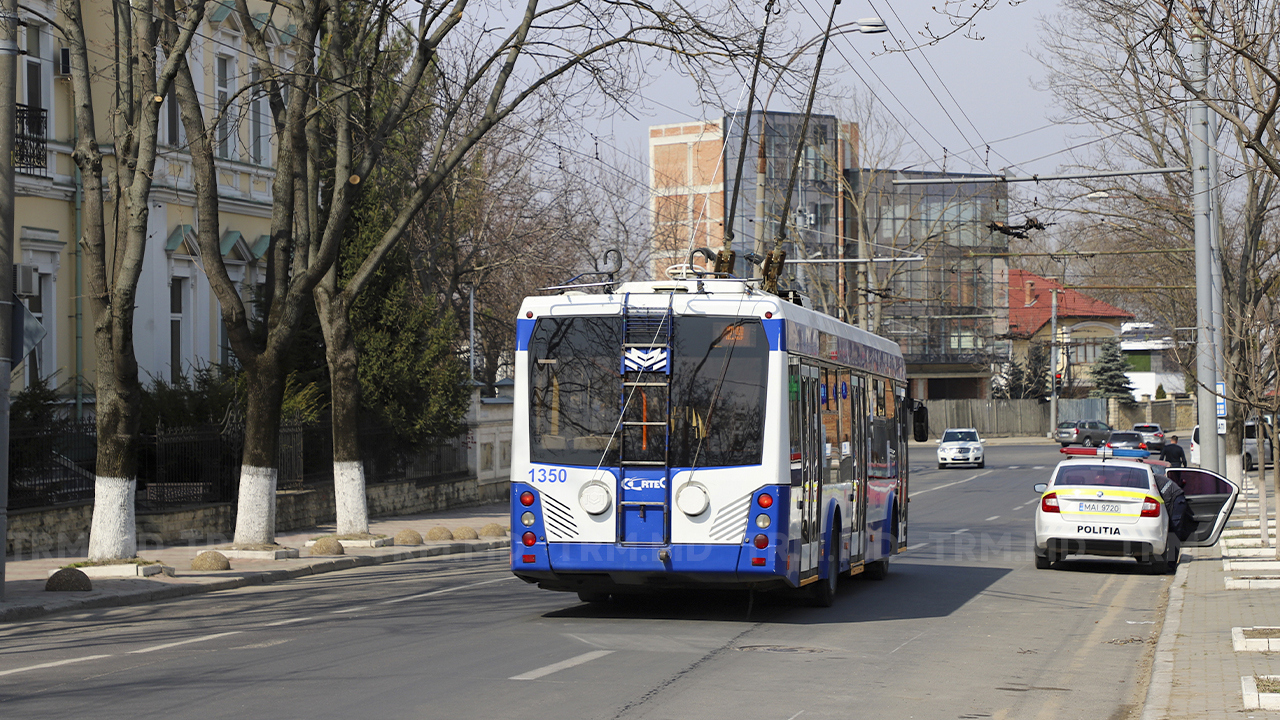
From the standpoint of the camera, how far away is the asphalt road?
9000mm

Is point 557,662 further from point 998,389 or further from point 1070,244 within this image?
point 998,389

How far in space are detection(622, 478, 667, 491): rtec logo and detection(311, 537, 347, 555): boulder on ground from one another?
9316 mm

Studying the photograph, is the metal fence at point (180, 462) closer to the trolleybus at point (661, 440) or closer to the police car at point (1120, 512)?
the trolleybus at point (661, 440)

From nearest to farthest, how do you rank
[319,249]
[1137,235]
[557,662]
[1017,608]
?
[557,662]
[1017,608]
[319,249]
[1137,235]

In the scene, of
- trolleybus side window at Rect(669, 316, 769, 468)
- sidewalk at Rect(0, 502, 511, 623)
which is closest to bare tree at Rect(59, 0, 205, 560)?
sidewalk at Rect(0, 502, 511, 623)

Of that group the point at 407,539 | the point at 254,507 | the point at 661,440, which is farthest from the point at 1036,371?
the point at 661,440

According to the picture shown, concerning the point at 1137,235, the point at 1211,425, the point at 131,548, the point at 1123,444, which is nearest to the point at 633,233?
the point at 1123,444

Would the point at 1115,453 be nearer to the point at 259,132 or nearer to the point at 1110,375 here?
the point at 259,132

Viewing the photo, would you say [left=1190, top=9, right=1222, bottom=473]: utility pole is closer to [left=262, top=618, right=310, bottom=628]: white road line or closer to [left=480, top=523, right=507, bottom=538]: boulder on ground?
[left=480, top=523, right=507, bottom=538]: boulder on ground

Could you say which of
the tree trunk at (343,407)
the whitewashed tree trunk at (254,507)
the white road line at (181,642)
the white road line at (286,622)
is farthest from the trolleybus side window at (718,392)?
the tree trunk at (343,407)

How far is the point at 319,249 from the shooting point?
21188 mm

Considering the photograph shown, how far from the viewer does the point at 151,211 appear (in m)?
29.4

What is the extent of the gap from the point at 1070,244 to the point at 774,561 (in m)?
26.1

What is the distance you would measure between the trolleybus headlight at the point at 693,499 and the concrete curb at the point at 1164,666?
3.87 metres
